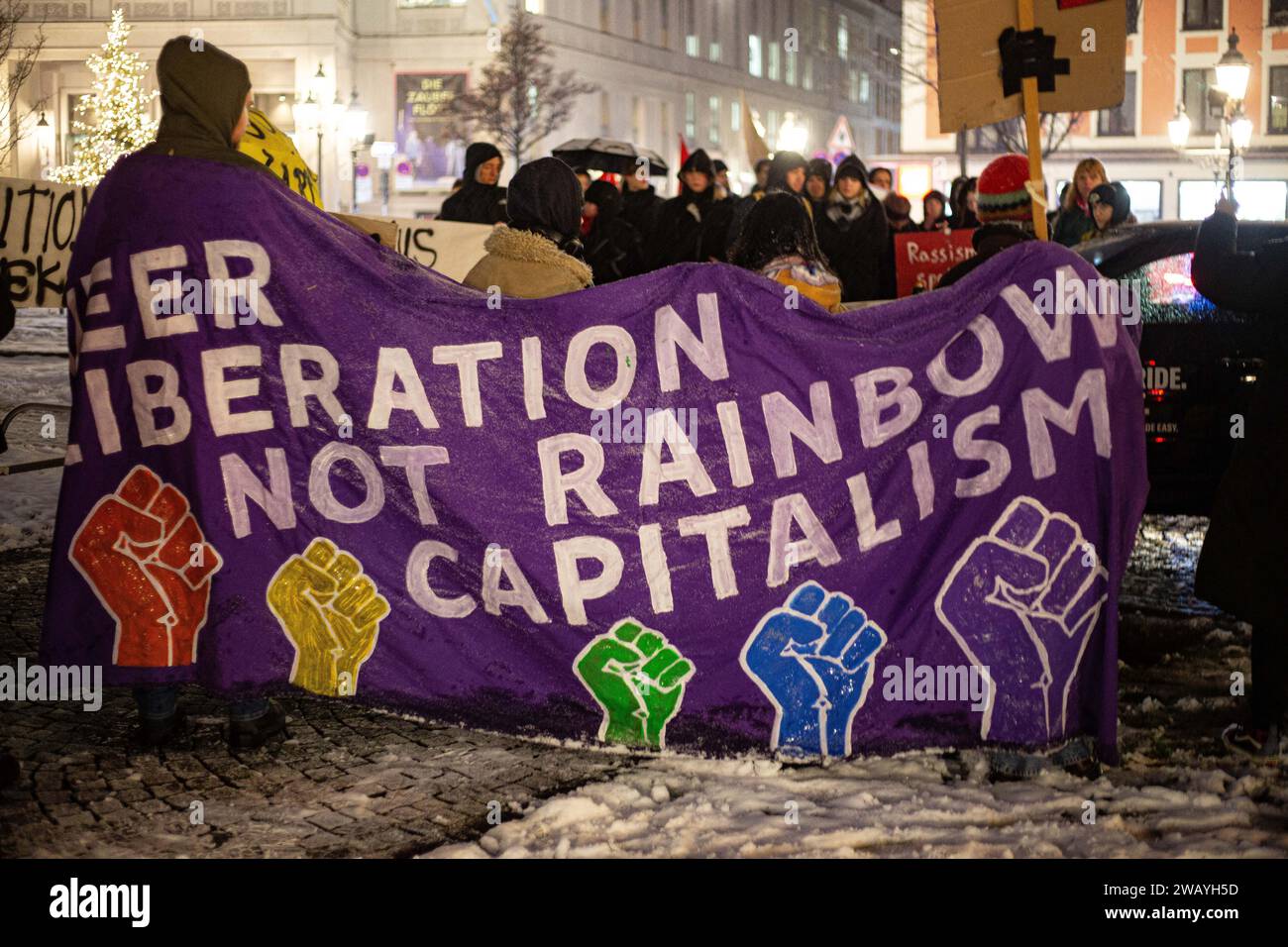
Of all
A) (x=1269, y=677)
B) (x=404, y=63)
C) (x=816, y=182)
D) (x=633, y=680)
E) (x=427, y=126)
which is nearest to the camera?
(x=633, y=680)

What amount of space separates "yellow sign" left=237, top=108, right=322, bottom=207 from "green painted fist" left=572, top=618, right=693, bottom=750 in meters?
2.46

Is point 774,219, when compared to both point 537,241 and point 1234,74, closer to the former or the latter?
point 537,241

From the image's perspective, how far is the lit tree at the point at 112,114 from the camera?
42.6 m

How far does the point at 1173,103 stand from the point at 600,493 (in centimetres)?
5245

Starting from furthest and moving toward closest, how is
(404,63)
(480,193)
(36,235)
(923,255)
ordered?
(404,63) → (923,255) → (480,193) → (36,235)

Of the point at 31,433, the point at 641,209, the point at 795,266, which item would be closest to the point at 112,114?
the point at 31,433

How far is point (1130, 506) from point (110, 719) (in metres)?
3.60

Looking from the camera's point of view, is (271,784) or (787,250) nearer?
(271,784)

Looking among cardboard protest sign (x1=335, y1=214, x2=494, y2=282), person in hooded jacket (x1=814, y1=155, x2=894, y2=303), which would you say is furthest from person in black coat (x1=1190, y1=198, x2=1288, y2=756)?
person in hooded jacket (x1=814, y1=155, x2=894, y2=303)

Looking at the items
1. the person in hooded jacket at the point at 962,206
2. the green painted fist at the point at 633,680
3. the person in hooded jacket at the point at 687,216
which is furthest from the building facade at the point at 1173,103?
the green painted fist at the point at 633,680

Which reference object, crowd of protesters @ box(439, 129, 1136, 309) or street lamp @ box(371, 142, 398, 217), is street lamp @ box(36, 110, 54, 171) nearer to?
street lamp @ box(371, 142, 398, 217)

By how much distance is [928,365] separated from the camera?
16.2 feet

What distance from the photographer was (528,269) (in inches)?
211

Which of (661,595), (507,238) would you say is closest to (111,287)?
(507,238)
